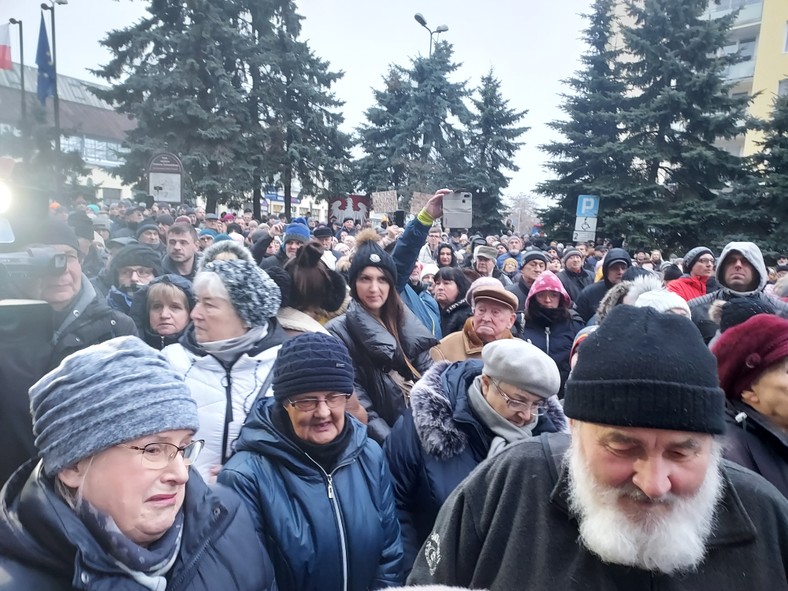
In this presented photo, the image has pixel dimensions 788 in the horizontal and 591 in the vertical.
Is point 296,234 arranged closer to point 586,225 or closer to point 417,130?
point 586,225

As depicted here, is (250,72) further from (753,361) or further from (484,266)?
(753,361)

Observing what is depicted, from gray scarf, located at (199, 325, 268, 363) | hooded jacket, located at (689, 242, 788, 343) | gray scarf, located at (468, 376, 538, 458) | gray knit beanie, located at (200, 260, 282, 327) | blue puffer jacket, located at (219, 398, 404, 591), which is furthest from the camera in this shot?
hooded jacket, located at (689, 242, 788, 343)

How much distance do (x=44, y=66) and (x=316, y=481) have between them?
73.5 ft

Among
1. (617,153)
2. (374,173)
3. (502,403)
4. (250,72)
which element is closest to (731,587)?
(502,403)

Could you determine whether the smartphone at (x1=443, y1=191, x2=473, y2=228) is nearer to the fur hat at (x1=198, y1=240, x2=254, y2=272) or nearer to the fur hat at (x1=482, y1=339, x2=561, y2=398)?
the fur hat at (x1=198, y1=240, x2=254, y2=272)

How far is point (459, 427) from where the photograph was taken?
2576mm

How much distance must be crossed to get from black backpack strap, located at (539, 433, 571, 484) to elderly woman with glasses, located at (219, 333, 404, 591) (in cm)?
88

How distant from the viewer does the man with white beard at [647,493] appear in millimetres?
1440

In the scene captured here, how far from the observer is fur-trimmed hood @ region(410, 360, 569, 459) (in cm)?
252

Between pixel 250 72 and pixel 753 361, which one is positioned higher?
pixel 250 72

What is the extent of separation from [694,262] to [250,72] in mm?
22775

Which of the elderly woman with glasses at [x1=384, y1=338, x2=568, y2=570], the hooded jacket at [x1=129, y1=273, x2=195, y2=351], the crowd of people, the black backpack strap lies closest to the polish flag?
the hooded jacket at [x1=129, y1=273, x2=195, y2=351]

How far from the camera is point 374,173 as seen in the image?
31.4 metres

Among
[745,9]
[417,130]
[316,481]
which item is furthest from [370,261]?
[745,9]
